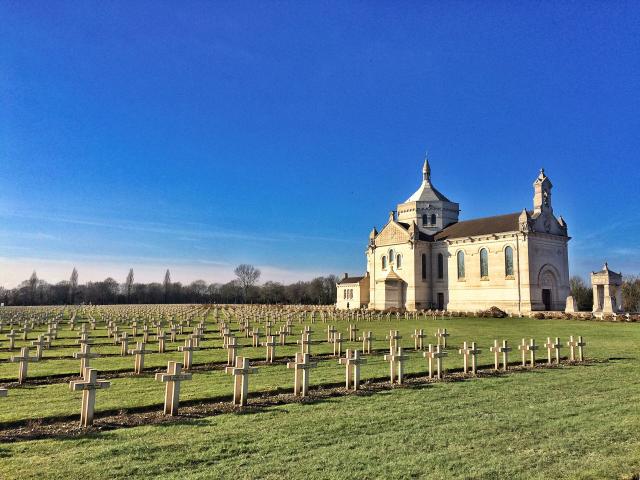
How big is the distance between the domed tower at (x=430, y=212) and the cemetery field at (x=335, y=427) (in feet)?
169

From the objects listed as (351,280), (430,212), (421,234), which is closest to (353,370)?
(421,234)

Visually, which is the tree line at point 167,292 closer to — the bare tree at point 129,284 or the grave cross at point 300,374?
the bare tree at point 129,284

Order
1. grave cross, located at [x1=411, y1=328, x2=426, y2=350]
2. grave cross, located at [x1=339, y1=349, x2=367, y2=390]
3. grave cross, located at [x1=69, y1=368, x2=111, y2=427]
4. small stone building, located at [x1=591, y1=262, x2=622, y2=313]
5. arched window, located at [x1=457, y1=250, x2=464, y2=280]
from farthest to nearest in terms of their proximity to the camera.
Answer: arched window, located at [x1=457, y1=250, x2=464, y2=280] → small stone building, located at [x1=591, y1=262, x2=622, y2=313] → grave cross, located at [x1=411, y1=328, x2=426, y2=350] → grave cross, located at [x1=339, y1=349, x2=367, y2=390] → grave cross, located at [x1=69, y1=368, x2=111, y2=427]

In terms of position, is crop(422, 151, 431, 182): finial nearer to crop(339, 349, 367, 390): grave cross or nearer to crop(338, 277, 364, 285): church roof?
crop(338, 277, 364, 285): church roof

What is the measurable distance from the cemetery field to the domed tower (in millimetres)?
51441

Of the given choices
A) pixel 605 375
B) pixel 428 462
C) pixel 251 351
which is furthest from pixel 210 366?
pixel 605 375

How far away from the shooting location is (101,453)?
569 cm

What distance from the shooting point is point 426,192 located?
215 ft

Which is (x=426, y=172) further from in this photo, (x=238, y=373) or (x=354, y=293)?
(x=238, y=373)

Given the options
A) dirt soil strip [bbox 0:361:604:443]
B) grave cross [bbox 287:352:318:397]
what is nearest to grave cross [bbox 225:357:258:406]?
dirt soil strip [bbox 0:361:604:443]

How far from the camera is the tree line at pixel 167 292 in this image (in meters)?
107

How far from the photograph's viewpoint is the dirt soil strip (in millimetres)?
6761

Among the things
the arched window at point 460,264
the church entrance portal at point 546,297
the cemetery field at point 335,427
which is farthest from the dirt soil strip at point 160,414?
the arched window at point 460,264

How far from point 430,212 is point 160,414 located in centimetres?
5826
